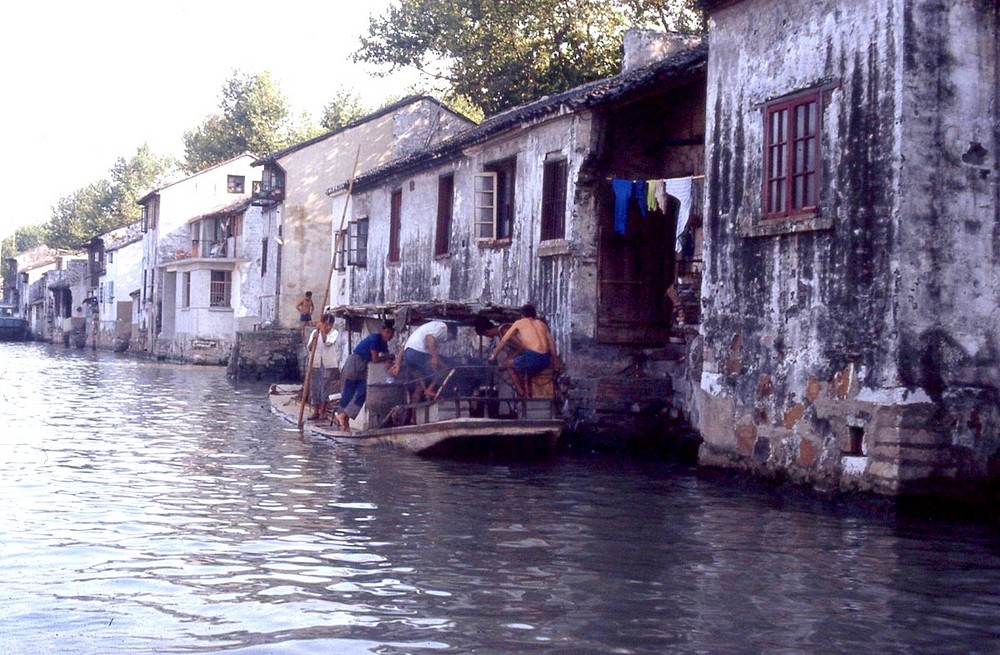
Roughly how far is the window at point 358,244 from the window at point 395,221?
1.77 metres

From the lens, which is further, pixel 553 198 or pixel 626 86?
pixel 553 198


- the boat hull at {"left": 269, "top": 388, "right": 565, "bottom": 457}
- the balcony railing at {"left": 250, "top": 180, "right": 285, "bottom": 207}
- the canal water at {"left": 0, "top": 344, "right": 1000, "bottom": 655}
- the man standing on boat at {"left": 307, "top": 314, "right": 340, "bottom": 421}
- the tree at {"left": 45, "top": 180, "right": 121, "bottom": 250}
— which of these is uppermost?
the tree at {"left": 45, "top": 180, "right": 121, "bottom": 250}

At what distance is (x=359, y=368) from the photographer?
17406 mm

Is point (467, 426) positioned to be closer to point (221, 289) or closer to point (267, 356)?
point (267, 356)

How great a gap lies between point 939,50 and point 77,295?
2939 inches

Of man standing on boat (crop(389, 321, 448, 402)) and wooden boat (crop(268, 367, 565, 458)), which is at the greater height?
man standing on boat (crop(389, 321, 448, 402))

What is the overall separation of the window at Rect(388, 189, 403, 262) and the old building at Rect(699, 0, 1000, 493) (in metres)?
14.1

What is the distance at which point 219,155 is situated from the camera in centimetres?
6372

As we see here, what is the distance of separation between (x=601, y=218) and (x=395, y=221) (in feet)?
30.6

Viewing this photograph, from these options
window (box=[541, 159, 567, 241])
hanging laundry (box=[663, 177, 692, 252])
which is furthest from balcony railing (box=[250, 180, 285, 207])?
hanging laundry (box=[663, 177, 692, 252])

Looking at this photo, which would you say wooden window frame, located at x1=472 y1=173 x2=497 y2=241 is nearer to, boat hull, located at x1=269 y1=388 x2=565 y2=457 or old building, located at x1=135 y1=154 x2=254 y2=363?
boat hull, located at x1=269 y1=388 x2=565 y2=457

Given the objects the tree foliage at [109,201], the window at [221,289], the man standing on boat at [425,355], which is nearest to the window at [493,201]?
the man standing on boat at [425,355]

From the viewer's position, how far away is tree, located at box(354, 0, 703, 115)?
31.0m

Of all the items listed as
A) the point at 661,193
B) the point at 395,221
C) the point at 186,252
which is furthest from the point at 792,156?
the point at 186,252
